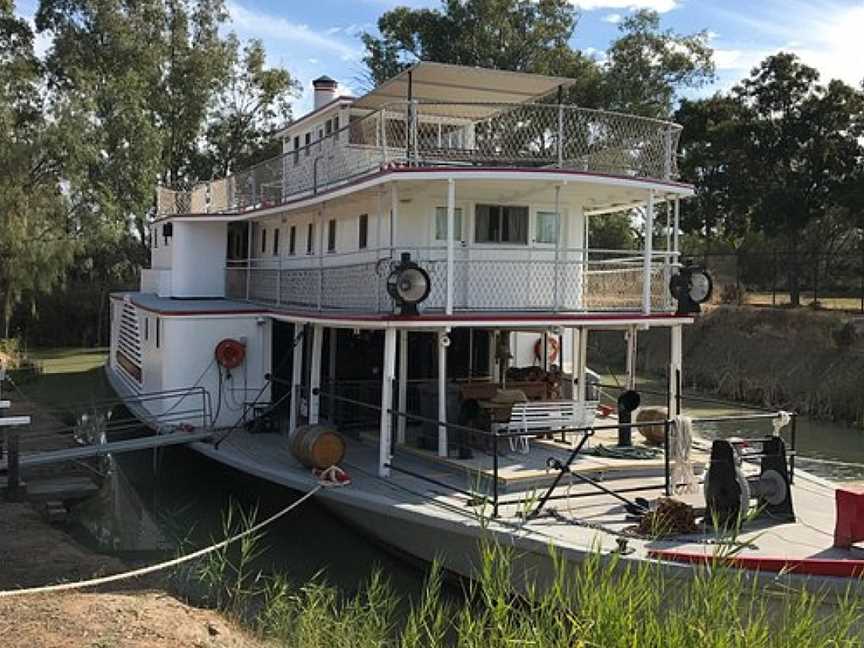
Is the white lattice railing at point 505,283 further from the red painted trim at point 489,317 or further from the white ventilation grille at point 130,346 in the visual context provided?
the white ventilation grille at point 130,346

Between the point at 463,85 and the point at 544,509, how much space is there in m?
7.81

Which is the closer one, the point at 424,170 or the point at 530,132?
the point at 424,170

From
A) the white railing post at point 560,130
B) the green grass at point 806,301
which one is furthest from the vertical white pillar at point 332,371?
the green grass at point 806,301

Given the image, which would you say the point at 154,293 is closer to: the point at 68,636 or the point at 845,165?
the point at 68,636

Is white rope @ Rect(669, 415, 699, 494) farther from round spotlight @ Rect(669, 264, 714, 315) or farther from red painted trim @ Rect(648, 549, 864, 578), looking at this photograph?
round spotlight @ Rect(669, 264, 714, 315)

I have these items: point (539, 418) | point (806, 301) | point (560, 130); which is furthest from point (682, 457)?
point (806, 301)

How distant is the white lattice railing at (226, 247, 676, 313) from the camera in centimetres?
1309

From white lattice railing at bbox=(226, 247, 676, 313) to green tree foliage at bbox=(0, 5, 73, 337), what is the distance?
21.8 meters

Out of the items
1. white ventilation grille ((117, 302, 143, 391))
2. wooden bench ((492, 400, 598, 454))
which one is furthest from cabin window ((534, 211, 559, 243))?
white ventilation grille ((117, 302, 143, 391))

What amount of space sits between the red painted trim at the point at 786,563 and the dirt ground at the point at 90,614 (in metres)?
3.87

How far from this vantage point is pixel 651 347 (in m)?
37.2

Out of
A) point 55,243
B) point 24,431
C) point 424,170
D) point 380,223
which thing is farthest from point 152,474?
point 55,243

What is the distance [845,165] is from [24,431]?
28.6m

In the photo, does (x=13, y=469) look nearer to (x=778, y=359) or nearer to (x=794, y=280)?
(x=778, y=359)
